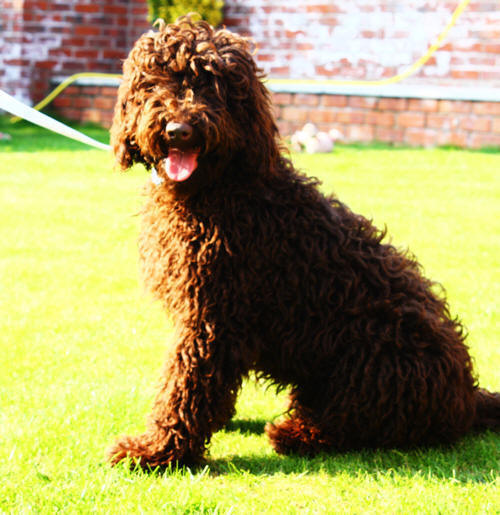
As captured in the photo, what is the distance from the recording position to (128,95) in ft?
10.1

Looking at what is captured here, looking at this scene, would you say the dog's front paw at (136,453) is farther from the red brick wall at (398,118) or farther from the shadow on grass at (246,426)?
the red brick wall at (398,118)

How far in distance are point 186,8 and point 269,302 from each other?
11354mm

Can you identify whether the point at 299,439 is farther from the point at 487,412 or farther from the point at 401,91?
the point at 401,91

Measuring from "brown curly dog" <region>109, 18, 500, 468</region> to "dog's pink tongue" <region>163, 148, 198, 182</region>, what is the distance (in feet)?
0.14

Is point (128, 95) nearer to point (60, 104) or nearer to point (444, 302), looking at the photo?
point (444, 302)

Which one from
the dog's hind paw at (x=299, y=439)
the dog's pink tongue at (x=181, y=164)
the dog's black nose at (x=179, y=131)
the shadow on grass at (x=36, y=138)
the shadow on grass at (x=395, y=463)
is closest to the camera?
the dog's black nose at (x=179, y=131)

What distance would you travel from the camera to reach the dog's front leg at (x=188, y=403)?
3225 millimetres

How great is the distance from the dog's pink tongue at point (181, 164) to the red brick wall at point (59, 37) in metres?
11.3

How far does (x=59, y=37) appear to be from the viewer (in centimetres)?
1432

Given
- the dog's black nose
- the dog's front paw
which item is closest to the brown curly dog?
the dog's front paw

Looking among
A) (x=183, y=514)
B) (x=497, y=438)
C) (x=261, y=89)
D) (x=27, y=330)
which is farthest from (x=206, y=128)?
(x=27, y=330)

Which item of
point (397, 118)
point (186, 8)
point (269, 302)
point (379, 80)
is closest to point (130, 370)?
point (269, 302)

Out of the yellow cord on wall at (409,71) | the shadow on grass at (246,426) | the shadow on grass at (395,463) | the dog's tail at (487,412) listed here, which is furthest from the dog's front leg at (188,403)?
the yellow cord on wall at (409,71)

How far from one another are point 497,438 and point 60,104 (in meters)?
11.7
